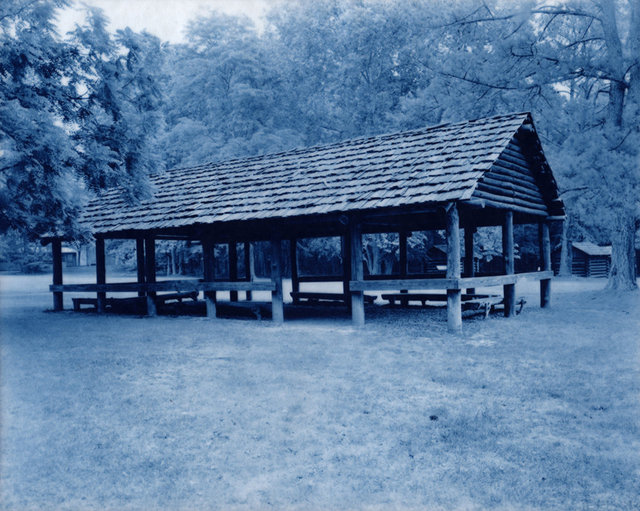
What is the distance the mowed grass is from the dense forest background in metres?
3.80

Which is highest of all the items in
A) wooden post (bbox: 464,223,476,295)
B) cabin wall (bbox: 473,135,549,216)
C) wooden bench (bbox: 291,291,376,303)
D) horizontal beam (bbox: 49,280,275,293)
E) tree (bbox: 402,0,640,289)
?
tree (bbox: 402,0,640,289)

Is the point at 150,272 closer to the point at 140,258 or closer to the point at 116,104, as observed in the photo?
the point at 140,258

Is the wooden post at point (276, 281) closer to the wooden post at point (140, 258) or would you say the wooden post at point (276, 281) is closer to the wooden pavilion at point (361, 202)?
the wooden pavilion at point (361, 202)

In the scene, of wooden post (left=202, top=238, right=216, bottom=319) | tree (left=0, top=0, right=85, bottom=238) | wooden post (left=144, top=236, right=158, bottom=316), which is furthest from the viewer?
wooden post (left=144, top=236, right=158, bottom=316)

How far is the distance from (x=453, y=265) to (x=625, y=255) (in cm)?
1148

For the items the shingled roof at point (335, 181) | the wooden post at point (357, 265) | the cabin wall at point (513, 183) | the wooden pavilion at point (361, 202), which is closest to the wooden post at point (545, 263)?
the wooden pavilion at point (361, 202)

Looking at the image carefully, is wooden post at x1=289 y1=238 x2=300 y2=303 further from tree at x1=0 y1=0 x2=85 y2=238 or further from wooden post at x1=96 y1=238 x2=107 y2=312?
tree at x1=0 y1=0 x2=85 y2=238

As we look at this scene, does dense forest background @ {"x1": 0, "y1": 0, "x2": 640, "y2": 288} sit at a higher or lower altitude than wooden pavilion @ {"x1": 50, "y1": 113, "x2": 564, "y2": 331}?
higher

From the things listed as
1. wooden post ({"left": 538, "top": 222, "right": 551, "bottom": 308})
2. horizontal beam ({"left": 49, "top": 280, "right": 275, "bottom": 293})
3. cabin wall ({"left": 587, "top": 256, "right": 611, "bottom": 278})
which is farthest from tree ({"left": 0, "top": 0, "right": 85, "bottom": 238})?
cabin wall ({"left": 587, "top": 256, "right": 611, "bottom": 278})

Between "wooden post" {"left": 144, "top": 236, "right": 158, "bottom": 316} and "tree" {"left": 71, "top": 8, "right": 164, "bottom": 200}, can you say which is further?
"wooden post" {"left": 144, "top": 236, "right": 158, "bottom": 316}

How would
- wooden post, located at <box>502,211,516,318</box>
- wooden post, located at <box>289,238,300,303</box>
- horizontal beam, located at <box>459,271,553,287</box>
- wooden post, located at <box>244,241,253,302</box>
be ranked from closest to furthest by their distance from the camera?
horizontal beam, located at <box>459,271,553,287</box>, wooden post, located at <box>502,211,516,318</box>, wooden post, located at <box>289,238,300,303</box>, wooden post, located at <box>244,241,253,302</box>

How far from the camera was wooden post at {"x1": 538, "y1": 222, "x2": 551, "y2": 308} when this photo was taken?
1514 cm

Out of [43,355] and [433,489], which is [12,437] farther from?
[43,355]

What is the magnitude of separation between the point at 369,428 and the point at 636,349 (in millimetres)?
5697
